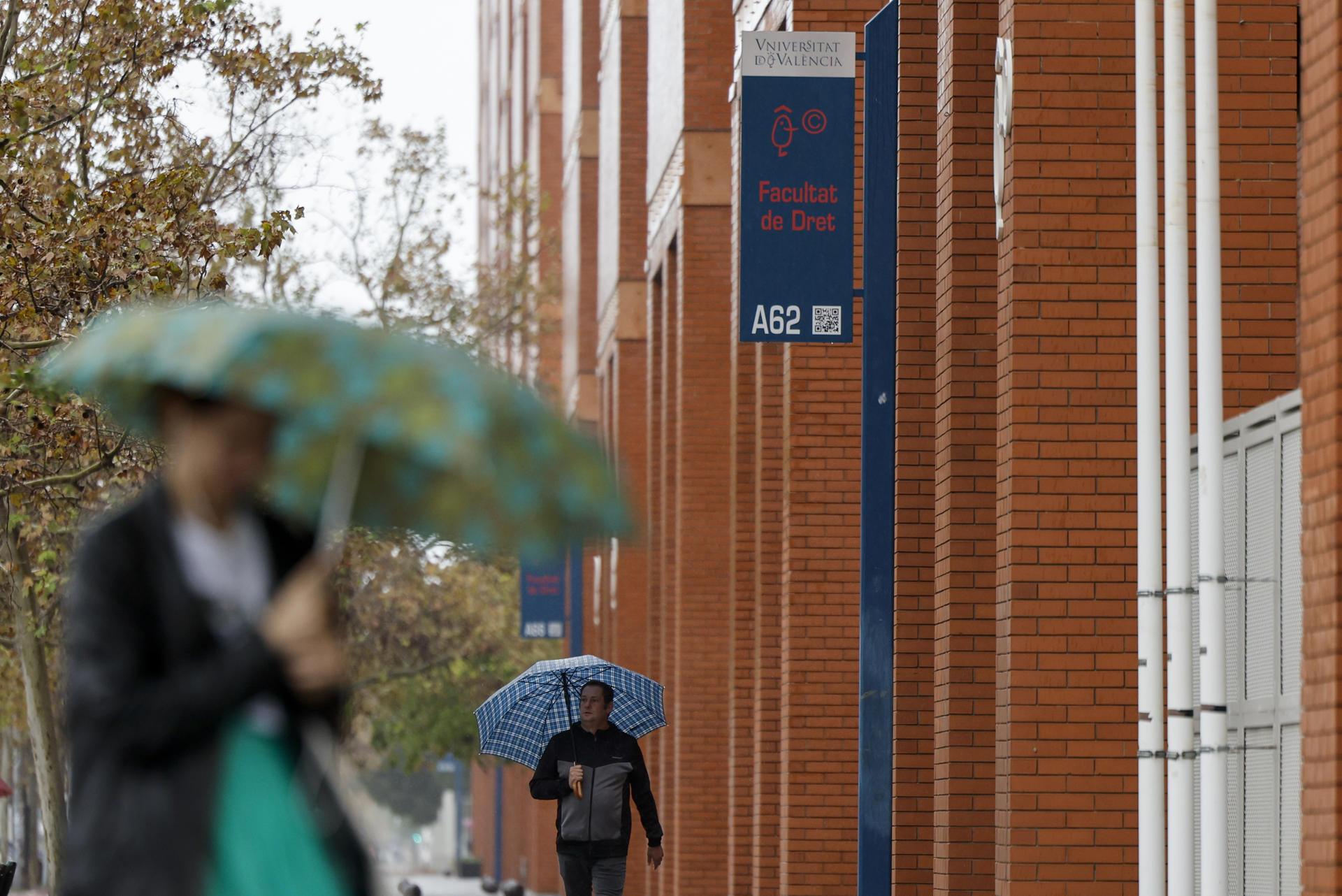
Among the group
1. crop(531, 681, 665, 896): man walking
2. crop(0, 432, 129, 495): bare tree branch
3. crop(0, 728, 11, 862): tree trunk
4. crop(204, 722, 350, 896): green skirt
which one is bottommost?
crop(0, 728, 11, 862): tree trunk

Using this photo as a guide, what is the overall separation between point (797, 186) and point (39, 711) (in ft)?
Answer: 27.1

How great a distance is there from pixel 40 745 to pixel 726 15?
8.93 meters

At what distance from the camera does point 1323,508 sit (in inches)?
234

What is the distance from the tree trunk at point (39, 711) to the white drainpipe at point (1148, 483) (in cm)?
1026

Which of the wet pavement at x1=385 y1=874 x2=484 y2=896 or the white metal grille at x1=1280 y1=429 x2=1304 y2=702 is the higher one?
the white metal grille at x1=1280 y1=429 x2=1304 y2=702

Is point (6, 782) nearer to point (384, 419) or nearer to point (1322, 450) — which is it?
point (1322, 450)

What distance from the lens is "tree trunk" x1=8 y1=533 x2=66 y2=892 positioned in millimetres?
16109

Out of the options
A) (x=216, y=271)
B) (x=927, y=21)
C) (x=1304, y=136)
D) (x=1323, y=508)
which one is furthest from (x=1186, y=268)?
(x=216, y=271)

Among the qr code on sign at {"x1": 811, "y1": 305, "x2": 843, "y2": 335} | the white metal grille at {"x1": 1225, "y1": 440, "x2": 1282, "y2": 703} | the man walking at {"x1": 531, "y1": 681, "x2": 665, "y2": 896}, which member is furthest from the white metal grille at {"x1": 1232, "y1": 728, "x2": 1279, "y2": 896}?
the qr code on sign at {"x1": 811, "y1": 305, "x2": 843, "y2": 335}

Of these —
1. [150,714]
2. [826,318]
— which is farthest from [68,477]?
[150,714]

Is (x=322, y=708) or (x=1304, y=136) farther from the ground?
(x=1304, y=136)

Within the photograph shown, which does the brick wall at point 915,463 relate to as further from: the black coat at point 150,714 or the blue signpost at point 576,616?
the blue signpost at point 576,616

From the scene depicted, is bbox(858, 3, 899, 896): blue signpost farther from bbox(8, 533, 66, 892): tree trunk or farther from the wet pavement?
the wet pavement

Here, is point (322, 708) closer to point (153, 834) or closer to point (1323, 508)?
point (153, 834)
